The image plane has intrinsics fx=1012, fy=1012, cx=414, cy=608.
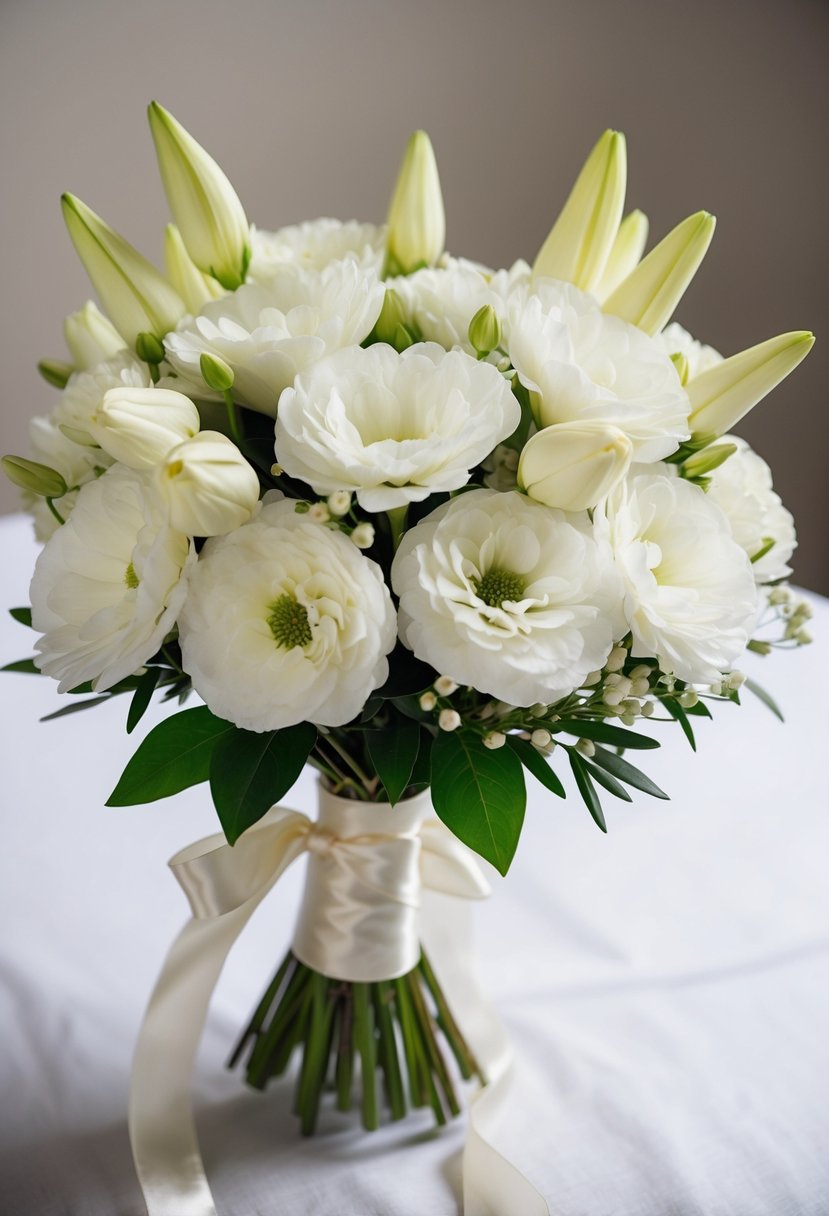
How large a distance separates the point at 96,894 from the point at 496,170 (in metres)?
1.84

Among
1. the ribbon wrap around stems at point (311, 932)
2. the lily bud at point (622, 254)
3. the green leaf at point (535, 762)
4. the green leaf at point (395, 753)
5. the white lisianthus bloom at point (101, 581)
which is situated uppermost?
the lily bud at point (622, 254)

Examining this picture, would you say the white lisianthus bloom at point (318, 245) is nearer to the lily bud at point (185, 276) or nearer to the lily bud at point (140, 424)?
the lily bud at point (185, 276)

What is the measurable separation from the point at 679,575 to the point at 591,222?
22 centimetres

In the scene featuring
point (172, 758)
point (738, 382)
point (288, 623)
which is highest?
point (738, 382)

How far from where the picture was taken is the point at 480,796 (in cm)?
54

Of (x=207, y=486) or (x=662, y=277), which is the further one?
(x=662, y=277)

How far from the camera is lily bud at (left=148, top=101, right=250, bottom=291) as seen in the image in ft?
1.92

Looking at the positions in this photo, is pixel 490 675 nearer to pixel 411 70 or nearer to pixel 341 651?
pixel 341 651

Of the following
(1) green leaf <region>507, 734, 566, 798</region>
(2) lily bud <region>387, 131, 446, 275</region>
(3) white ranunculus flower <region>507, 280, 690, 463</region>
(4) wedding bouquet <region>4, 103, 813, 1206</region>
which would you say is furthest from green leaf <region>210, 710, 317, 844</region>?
(2) lily bud <region>387, 131, 446, 275</region>

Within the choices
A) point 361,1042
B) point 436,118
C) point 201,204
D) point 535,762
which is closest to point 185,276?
point 201,204

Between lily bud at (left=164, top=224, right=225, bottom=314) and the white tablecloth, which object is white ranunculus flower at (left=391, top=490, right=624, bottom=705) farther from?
the white tablecloth

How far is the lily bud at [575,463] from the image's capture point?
18.3 inches

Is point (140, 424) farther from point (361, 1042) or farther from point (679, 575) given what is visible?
point (361, 1042)

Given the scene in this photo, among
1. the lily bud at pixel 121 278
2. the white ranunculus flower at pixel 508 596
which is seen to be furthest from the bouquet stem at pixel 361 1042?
the lily bud at pixel 121 278
